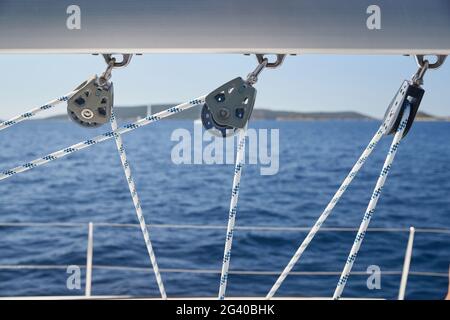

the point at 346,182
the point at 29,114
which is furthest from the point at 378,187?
the point at 29,114

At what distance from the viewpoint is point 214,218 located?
1429cm

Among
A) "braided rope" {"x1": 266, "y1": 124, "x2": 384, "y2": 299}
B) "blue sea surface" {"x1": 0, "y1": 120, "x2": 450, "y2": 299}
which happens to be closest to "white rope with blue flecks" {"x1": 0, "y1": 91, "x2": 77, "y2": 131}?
"braided rope" {"x1": 266, "y1": 124, "x2": 384, "y2": 299}

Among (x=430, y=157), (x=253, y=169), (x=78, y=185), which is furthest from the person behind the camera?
(x=430, y=157)

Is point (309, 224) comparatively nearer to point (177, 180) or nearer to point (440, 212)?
point (440, 212)

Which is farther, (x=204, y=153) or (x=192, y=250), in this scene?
(x=192, y=250)

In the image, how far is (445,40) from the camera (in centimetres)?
88

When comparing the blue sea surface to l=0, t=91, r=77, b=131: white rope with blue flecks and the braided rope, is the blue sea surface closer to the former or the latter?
the braided rope

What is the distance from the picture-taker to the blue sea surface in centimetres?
772

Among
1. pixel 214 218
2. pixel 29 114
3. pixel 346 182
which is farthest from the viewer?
pixel 214 218

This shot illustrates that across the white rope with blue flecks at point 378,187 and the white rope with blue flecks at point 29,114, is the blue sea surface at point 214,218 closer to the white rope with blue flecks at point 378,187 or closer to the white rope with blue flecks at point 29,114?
the white rope with blue flecks at point 378,187

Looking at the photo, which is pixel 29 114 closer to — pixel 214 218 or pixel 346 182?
pixel 346 182

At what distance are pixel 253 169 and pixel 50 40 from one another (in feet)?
77.8

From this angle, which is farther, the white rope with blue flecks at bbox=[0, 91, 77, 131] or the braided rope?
the braided rope
